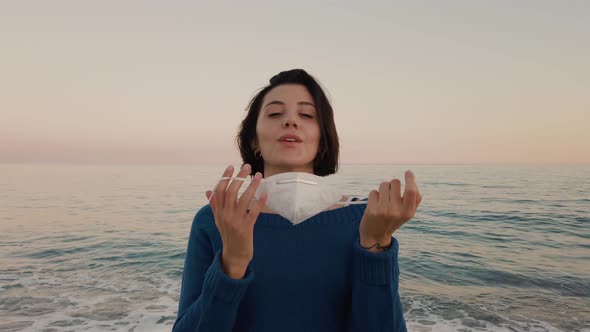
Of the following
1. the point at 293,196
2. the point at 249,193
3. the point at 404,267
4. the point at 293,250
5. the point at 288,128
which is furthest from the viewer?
the point at 404,267

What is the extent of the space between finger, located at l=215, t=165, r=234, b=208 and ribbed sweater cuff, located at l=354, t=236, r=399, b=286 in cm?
61

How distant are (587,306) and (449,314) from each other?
308 centimetres

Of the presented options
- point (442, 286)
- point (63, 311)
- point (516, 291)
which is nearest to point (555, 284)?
point (516, 291)

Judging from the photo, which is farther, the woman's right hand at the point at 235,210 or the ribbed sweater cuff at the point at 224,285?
the ribbed sweater cuff at the point at 224,285

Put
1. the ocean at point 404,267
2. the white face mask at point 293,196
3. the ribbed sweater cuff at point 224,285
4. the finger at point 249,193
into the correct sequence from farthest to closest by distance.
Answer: the ocean at point 404,267, the white face mask at point 293,196, the ribbed sweater cuff at point 224,285, the finger at point 249,193

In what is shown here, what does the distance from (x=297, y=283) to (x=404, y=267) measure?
28.9ft

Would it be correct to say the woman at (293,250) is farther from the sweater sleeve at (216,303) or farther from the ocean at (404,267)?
the ocean at (404,267)

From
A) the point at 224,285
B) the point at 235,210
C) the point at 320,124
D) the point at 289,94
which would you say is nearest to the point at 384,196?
the point at 235,210

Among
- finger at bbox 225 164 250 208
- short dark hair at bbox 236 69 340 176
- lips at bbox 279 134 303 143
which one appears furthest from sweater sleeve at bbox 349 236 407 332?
short dark hair at bbox 236 69 340 176

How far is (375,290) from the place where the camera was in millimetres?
1494

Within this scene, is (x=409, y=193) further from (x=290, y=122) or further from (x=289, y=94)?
(x=289, y=94)

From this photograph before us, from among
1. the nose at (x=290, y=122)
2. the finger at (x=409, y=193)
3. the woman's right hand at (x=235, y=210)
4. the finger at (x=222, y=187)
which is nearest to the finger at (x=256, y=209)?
the woman's right hand at (x=235, y=210)

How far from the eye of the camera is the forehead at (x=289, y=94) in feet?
6.77

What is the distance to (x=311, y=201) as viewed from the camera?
1649mm
